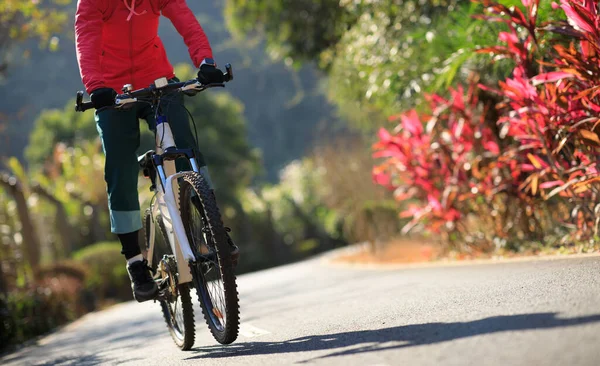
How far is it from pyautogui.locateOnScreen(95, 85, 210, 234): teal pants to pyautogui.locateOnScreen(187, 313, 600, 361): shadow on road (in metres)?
1.16

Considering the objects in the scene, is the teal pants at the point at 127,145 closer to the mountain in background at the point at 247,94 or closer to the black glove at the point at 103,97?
the black glove at the point at 103,97

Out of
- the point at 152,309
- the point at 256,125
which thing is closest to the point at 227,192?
the point at 152,309

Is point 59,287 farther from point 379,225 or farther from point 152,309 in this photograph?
point 379,225

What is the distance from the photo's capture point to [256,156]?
5047 cm

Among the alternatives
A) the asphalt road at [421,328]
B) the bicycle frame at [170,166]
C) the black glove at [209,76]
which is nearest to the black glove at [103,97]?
the bicycle frame at [170,166]

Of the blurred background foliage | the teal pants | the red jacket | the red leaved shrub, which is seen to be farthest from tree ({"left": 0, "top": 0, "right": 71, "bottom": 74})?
the teal pants

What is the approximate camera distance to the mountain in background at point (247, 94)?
96750 mm

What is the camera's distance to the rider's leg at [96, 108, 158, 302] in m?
5.26

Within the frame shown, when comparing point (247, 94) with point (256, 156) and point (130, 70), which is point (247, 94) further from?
point (130, 70)

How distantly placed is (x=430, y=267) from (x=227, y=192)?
32338 millimetres

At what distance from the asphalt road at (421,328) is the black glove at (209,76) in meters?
1.50

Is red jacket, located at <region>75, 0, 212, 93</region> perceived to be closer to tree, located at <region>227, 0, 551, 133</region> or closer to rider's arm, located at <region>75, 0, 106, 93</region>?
rider's arm, located at <region>75, 0, 106, 93</region>

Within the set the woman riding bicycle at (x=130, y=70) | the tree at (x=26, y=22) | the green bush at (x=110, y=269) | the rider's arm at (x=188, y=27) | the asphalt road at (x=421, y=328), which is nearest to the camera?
the asphalt road at (x=421, y=328)

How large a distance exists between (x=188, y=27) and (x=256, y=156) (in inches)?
1780
